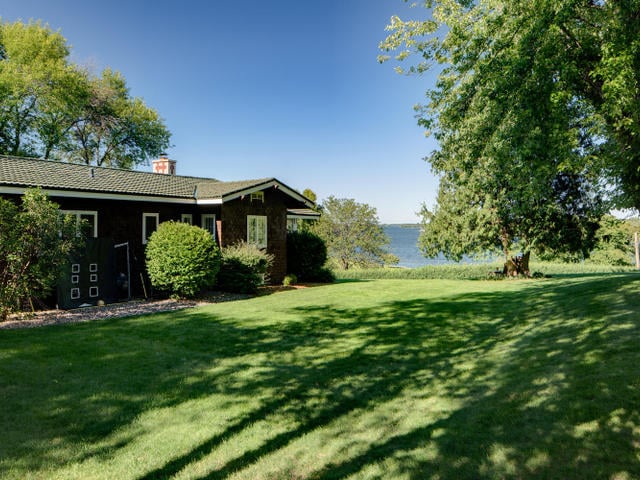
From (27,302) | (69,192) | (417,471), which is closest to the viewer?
(417,471)

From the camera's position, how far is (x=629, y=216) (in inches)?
431

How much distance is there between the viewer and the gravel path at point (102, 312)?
10.6 metres

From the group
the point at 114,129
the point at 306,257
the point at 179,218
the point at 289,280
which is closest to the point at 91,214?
the point at 179,218

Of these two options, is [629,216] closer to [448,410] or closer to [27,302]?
[448,410]

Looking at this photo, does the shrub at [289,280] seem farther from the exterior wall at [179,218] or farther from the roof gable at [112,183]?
the roof gable at [112,183]

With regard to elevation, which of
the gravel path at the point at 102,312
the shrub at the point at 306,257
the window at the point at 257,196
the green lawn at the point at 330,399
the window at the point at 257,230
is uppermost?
the window at the point at 257,196

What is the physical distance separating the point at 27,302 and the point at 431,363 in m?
12.0

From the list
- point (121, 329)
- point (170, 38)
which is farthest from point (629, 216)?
point (170, 38)

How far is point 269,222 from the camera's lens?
19.2 meters

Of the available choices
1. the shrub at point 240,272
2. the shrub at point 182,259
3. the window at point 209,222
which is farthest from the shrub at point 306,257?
the shrub at point 182,259

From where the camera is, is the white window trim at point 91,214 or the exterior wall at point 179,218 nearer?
the white window trim at point 91,214

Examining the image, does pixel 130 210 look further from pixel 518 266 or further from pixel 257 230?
pixel 518 266

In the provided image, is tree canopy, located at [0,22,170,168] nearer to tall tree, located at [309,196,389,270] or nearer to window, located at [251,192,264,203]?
tall tree, located at [309,196,389,270]

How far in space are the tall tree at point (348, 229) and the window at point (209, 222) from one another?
22.6 meters
